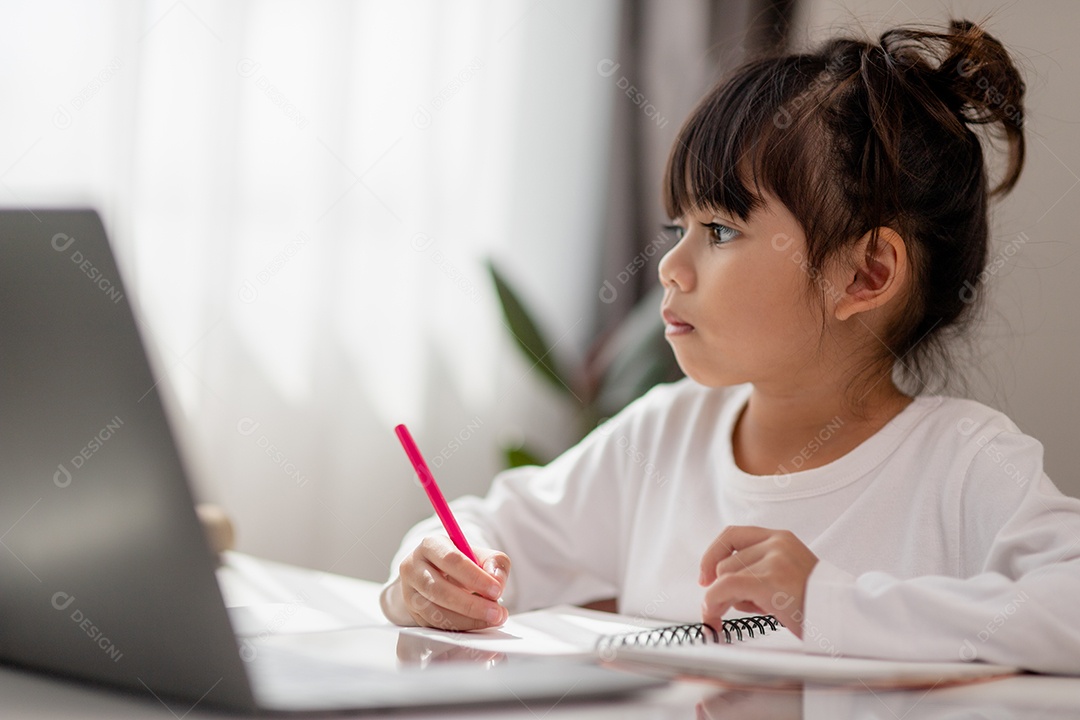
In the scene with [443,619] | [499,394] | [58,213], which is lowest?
[499,394]

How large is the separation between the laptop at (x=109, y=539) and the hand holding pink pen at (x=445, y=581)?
0.60 ft

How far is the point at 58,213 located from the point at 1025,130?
100cm

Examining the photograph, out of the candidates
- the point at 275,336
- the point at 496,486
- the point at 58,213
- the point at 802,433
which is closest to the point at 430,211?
the point at 275,336

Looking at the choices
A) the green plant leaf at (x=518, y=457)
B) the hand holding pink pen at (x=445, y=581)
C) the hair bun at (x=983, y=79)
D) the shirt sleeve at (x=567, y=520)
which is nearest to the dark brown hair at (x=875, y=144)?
the hair bun at (x=983, y=79)

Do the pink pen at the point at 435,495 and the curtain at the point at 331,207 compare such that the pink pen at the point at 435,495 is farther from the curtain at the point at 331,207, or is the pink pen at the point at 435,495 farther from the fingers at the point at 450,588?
the curtain at the point at 331,207

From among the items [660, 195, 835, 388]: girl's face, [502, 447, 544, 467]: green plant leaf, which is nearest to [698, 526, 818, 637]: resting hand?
[660, 195, 835, 388]: girl's face

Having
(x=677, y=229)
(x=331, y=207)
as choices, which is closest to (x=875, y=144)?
(x=677, y=229)

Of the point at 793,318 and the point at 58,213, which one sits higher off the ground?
the point at 58,213

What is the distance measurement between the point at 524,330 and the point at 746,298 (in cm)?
84

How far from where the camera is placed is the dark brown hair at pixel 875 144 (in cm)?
99

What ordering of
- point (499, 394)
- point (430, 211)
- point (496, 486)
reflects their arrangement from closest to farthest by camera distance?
point (496, 486) → point (430, 211) → point (499, 394)

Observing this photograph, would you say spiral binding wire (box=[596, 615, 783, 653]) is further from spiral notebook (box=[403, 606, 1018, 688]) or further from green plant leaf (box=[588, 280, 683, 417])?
green plant leaf (box=[588, 280, 683, 417])

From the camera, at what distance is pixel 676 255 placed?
3.41ft

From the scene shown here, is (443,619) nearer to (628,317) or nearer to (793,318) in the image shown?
(793,318)
